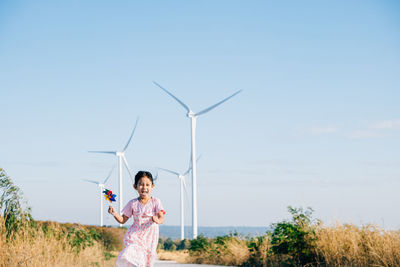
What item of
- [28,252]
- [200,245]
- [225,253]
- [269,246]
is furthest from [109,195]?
[200,245]

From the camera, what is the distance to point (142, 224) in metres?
7.05

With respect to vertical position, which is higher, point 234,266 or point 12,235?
point 12,235

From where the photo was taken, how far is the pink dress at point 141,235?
674cm

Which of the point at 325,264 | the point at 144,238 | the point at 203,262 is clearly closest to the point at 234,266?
the point at 203,262

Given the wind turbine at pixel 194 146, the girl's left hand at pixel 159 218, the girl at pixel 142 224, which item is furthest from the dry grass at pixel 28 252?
the wind turbine at pixel 194 146

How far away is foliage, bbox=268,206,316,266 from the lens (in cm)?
1279

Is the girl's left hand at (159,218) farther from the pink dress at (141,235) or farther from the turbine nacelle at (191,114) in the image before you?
the turbine nacelle at (191,114)

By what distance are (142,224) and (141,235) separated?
154mm

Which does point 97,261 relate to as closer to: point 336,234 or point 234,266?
point 234,266

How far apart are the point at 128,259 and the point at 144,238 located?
42 cm

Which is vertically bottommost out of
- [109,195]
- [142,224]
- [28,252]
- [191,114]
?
[28,252]

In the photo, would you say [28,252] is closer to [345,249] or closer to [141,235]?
[141,235]

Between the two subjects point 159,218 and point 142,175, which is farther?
point 142,175

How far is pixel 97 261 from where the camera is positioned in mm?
14672
